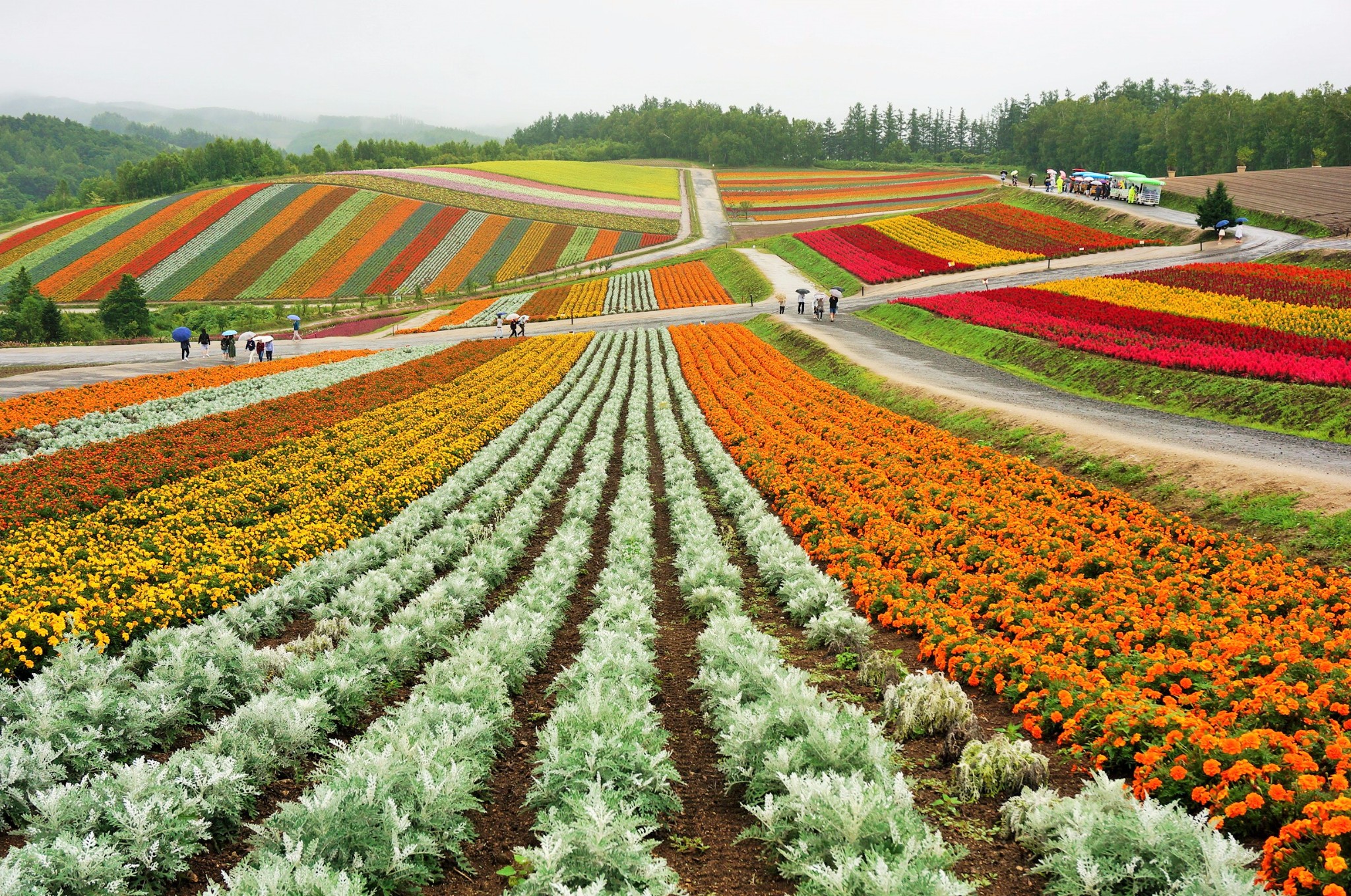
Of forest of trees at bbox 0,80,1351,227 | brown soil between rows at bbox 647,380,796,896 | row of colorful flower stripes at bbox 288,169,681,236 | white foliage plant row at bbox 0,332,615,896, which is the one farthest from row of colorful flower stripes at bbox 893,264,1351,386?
forest of trees at bbox 0,80,1351,227

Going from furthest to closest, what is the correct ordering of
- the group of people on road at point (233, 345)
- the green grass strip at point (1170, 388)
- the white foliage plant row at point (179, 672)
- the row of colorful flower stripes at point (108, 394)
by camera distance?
the group of people on road at point (233, 345), the row of colorful flower stripes at point (108, 394), the green grass strip at point (1170, 388), the white foliage plant row at point (179, 672)

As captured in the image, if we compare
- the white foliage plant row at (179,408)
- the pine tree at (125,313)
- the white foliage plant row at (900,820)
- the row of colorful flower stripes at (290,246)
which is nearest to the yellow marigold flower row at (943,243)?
the row of colorful flower stripes at (290,246)

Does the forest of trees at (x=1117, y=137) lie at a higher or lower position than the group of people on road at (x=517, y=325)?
higher

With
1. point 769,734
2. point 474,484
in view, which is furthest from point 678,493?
point 769,734

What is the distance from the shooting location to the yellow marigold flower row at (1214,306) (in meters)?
26.3

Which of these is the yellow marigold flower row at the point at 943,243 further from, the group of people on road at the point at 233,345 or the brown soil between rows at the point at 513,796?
the brown soil between rows at the point at 513,796

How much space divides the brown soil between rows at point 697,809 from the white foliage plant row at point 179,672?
155 inches

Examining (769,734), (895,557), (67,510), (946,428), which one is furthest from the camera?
(946,428)

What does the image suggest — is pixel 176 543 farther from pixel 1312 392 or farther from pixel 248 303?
pixel 248 303

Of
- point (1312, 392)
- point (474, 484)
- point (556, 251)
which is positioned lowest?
point (474, 484)

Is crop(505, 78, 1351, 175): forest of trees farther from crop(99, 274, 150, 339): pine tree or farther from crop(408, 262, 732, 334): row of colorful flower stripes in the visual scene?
crop(99, 274, 150, 339): pine tree

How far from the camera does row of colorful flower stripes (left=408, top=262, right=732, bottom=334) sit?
6338 centimetres

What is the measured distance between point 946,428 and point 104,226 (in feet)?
349

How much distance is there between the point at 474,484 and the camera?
18.6 meters
